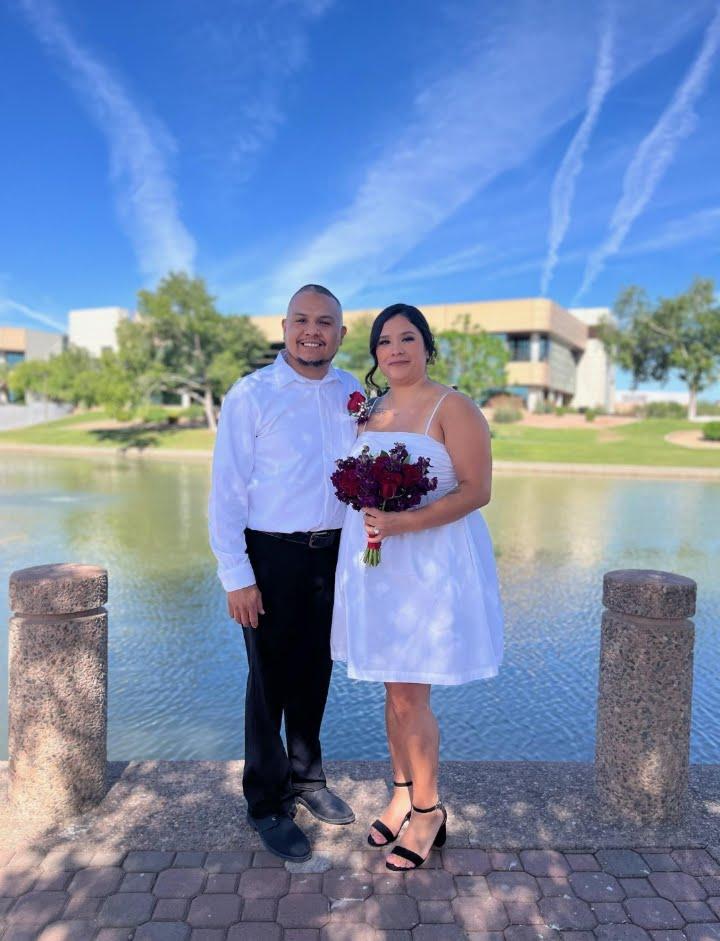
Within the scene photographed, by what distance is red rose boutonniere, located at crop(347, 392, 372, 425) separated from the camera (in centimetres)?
288

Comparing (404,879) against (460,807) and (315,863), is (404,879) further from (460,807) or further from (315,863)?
(460,807)

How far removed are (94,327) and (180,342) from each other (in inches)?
1347

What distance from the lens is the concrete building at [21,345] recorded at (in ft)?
258

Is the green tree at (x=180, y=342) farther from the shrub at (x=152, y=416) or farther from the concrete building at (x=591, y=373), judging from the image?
the concrete building at (x=591, y=373)

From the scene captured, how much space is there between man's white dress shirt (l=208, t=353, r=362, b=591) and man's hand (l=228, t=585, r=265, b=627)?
33 mm

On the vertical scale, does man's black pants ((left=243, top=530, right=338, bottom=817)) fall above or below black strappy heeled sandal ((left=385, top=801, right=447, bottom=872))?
above

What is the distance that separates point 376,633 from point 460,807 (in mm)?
988

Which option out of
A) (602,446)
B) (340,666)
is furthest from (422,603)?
(602,446)

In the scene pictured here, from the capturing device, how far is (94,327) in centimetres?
7525

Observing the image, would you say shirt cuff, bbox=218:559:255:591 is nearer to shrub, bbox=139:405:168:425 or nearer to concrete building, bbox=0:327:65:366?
shrub, bbox=139:405:168:425

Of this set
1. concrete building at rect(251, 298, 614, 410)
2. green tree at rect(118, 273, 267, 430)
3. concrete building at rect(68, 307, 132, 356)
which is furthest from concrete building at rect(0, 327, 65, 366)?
green tree at rect(118, 273, 267, 430)

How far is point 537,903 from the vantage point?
98.3 inches

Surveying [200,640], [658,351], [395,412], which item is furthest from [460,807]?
[658,351]

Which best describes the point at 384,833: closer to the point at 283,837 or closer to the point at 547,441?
the point at 283,837
